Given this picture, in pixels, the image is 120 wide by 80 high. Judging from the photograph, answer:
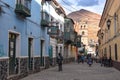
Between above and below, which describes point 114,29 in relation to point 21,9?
below

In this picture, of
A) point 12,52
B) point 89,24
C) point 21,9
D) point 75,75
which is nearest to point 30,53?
point 75,75

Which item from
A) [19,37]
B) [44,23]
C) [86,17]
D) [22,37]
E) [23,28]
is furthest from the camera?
[86,17]

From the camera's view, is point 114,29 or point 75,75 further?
point 114,29

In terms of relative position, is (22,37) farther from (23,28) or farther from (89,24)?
(89,24)

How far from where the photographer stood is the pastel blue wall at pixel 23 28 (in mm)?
14547

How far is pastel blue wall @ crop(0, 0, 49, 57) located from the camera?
14.5m

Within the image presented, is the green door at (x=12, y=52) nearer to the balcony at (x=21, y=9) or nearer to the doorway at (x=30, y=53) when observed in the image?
the balcony at (x=21, y=9)

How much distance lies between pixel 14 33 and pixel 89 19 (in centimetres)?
9415

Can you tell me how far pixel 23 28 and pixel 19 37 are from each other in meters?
1.08

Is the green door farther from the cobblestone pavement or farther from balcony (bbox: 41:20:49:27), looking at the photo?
balcony (bbox: 41:20:49:27)

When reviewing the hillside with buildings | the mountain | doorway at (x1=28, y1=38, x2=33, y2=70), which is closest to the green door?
doorway at (x1=28, y1=38, x2=33, y2=70)

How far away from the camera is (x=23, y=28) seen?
18.3m

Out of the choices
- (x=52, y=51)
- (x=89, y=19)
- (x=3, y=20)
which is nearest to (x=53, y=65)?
(x=52, y=51)

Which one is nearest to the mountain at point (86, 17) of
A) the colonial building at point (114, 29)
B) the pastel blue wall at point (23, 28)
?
the colonial building at point (114, 29)
